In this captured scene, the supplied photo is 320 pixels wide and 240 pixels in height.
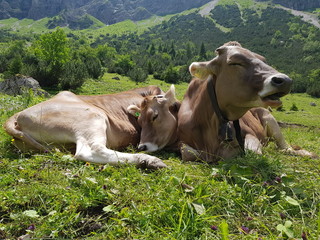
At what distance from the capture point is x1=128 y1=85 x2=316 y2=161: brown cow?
6.19 m

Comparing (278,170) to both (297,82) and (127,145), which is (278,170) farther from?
(297,82)

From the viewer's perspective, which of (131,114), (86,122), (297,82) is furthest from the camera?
(297,82)

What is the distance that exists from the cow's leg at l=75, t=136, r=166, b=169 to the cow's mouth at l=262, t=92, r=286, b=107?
179 cm

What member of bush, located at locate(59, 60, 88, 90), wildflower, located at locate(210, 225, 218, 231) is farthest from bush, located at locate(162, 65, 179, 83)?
wildflower, located at locate(210, 225, 218, 231)

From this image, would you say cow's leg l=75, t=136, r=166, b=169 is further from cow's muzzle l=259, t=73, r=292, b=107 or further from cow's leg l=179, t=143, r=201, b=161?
cow's muzzle l=259, t=73, r=292, b=107

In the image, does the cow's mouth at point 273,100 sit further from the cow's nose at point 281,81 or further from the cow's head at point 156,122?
the cow's head at point 156,122

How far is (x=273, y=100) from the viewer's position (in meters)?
4.34

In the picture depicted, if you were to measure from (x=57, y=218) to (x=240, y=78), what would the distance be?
3.41m

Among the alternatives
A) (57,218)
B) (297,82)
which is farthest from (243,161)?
(297,82)

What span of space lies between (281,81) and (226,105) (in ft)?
4.03

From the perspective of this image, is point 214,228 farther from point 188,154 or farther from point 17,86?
point 17,86

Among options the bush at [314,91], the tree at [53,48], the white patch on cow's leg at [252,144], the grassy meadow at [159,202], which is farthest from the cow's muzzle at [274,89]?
the bush at [314,91]

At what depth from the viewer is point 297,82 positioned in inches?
2879

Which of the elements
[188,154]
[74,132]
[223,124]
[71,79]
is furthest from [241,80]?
[71,79]
